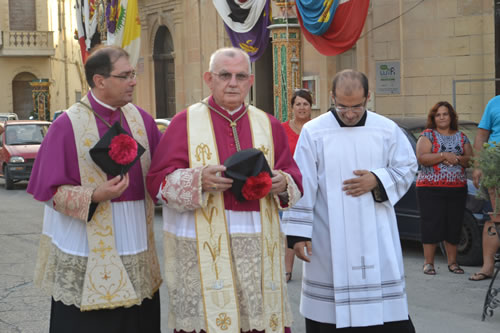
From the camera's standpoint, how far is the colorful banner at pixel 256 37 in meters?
16.1

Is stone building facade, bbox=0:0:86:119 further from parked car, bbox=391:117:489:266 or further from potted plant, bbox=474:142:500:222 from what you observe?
potted plant, bbox=474:142:500:222

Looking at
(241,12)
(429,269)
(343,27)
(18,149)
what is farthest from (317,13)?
(18,149)

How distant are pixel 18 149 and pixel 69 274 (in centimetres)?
1614

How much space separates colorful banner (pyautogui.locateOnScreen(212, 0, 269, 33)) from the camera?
16016 millimetres

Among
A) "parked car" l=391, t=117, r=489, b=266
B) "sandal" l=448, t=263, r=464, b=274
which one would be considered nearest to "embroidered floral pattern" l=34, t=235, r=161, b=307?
"sandal" l=448, t=263, r=464, b=274

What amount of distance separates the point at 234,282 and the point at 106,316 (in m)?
0.73

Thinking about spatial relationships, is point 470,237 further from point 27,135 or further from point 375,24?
point 27,135

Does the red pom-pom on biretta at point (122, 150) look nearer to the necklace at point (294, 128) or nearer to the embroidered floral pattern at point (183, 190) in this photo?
the embroidered floral pattern at point (183, 190)

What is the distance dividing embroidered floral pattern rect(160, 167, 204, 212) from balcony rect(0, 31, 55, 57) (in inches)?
1780

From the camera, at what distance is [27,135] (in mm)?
20906

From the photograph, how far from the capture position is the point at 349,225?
16.7ft

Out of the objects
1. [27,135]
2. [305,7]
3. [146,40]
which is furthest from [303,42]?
[146,40]

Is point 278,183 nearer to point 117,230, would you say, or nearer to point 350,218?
point 350,218

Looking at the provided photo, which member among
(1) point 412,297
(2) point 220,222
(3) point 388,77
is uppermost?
(3) point 388,77
